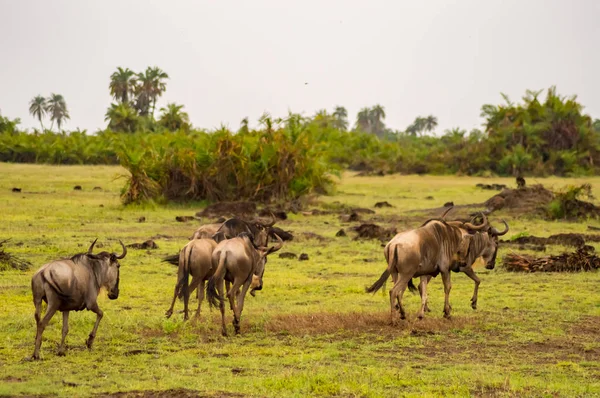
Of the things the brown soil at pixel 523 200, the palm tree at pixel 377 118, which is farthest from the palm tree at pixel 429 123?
the brown soil at pixel 523 200

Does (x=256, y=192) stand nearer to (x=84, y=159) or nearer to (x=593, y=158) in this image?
(x=593, y=158)

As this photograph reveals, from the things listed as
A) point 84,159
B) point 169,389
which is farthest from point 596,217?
point 84,159

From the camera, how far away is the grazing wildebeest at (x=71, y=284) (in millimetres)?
9570

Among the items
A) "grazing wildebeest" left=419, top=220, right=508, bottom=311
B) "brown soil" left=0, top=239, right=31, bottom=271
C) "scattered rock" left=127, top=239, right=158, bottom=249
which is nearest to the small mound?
"grazing wildebeest" left=419, top=220, right=508, bottom=311

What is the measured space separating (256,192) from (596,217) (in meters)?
11.6

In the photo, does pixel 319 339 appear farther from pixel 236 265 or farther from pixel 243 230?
pixel 243 230

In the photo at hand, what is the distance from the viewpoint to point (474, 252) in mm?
13422

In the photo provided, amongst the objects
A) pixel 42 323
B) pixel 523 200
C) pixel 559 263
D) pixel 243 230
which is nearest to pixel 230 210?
pixel 523 200

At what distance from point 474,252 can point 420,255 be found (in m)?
1.70

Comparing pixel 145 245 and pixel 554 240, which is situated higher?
pixel 554 240

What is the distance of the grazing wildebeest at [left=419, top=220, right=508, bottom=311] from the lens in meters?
13.0

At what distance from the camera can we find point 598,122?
107375 millimetres

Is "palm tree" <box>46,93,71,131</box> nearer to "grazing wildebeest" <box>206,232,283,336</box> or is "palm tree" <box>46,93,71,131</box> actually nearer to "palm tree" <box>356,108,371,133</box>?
"palm tree" <box>356,108,371,133</box>

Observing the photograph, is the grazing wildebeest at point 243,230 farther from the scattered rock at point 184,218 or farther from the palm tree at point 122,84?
the palm tree at point 122,84
